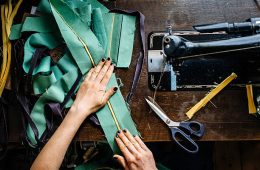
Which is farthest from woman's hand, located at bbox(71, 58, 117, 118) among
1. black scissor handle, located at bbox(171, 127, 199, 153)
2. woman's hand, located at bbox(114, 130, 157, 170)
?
black scissor handle, located at bbox(171, 127, 199, 153)

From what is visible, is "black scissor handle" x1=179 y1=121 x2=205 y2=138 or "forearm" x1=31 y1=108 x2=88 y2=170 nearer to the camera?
"forearm" x1=31 y1=108 x2=88 y2=170

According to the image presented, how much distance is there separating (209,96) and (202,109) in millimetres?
63

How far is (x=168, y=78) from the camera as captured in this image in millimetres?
1667

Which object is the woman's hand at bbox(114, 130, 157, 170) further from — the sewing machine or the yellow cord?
the yellow cord

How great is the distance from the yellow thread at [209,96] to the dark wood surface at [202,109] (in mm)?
19

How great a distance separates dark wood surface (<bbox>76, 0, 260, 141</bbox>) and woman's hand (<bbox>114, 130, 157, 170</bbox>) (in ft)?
0.21

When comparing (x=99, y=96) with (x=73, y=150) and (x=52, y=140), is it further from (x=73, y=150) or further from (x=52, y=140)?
(x=73, y=150)

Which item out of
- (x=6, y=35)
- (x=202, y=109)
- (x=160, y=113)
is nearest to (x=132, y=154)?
(x=160, y=113)

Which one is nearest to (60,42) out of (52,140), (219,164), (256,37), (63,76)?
(63,76)

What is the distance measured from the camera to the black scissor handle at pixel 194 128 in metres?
1.59

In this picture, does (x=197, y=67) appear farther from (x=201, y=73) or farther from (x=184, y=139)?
(x=184, y=139)

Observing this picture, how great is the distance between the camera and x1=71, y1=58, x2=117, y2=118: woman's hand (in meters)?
1.58

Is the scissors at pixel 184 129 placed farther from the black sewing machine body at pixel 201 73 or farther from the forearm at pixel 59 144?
the forearm at pixel 59 144

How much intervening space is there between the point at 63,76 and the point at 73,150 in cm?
45
